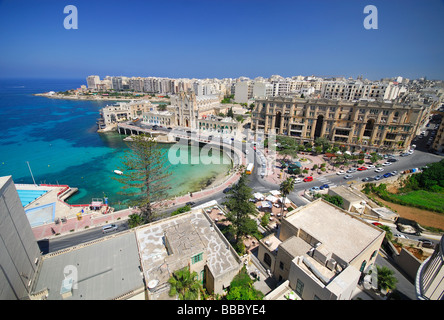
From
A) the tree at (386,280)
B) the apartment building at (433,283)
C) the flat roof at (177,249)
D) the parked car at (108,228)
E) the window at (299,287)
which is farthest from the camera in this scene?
the parked car at (108,228)

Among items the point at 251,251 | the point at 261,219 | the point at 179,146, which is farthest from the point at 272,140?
the point at 251,251

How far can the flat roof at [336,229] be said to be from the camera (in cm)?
1525

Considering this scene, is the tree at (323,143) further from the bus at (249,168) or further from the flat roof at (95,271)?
the flat roof at (95,271)

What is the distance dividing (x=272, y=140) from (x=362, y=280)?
4098 centimetres

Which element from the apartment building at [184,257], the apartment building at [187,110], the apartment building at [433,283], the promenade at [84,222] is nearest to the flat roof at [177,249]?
the apartment building at [184,257]

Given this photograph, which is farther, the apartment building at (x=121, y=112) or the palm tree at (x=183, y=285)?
the apartment building at (x=121, y=112)

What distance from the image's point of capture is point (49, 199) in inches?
1254

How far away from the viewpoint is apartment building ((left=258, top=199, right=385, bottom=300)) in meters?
12.0

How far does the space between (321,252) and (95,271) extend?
15491mm

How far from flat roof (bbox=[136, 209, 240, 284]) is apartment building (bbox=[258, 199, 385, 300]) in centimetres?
407

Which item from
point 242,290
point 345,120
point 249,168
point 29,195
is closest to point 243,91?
point 345,120

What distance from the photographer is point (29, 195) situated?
1337 inches

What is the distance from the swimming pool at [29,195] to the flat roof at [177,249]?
93.7 feet

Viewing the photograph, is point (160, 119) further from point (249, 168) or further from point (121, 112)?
point (249, 168)
